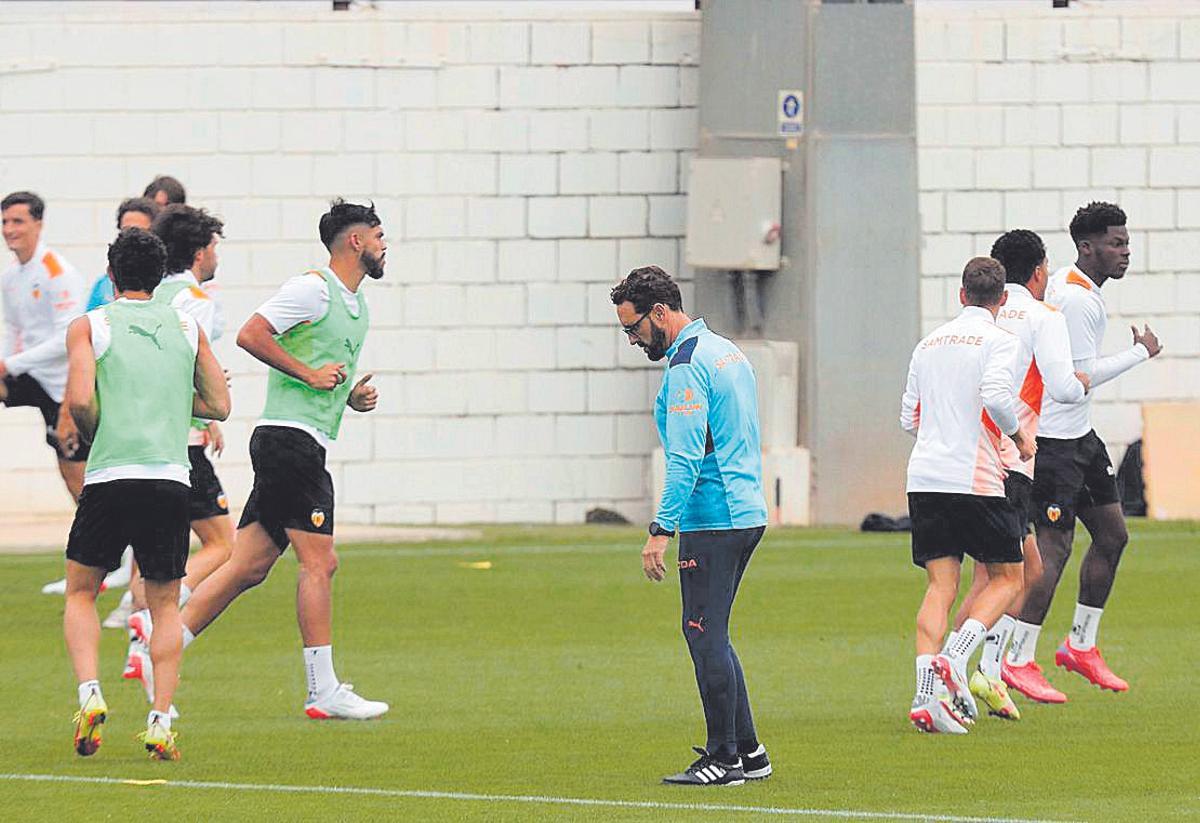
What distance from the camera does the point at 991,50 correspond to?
66.0ft

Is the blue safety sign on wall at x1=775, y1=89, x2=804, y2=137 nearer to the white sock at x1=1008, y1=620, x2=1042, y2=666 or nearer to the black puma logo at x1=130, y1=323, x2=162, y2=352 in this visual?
the white sock at x1=1008, y1=620, x2=1042, y2=666

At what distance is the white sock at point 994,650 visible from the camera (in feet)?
32.7

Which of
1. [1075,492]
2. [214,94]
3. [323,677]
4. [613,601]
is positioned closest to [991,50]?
[214,94]

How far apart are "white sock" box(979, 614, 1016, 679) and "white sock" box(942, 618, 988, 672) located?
0.49 meters

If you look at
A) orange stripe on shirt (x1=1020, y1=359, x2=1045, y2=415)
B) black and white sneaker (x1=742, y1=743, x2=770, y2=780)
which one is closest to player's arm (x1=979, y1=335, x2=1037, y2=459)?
orange stripe on shirt (x1=1020, y1=359, x2=1045, y2=415)

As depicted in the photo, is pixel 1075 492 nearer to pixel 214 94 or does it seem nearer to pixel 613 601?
pixel 613 601

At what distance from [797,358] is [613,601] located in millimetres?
5485

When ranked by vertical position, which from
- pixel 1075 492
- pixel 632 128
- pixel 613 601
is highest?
pixel 632 128

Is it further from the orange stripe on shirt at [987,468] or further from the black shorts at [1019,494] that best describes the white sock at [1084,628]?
the orange stripe on shirt at [987,468]

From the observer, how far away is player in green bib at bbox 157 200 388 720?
9.68 metres

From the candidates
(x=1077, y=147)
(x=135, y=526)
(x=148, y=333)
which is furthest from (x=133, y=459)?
(x=1077, y=147)

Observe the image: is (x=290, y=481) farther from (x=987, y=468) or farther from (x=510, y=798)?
(x=987, y=468)

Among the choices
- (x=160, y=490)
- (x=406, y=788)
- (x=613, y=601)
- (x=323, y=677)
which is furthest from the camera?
(x=613, y=601)

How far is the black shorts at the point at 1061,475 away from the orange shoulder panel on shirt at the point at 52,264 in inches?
227
